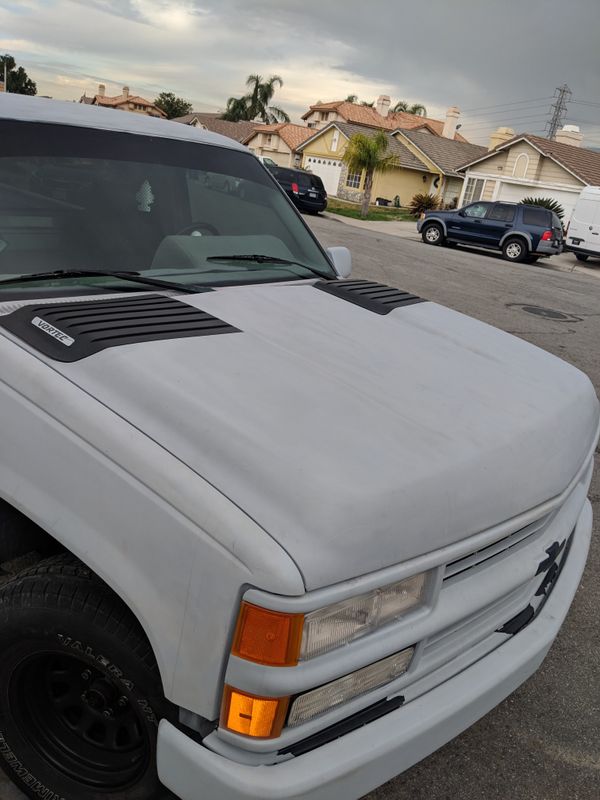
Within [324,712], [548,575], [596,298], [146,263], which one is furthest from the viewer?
[596,298]

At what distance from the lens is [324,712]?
160cm

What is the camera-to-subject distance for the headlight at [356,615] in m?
1.51

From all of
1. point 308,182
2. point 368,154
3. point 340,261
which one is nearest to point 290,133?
point 368,154

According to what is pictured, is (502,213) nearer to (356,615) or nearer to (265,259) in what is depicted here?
(265,259)

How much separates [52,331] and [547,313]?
11.2m

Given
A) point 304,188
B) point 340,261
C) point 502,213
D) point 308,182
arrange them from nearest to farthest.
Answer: point 340,261
point 502,213
point 304,188
point 308,182

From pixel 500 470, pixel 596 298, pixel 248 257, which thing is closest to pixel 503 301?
pixel 596 298

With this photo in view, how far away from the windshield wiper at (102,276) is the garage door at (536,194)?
34.7 metres

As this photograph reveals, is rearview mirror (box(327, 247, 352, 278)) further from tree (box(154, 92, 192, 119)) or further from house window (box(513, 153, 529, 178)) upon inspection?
tree (box(154, 92, 192, 119))

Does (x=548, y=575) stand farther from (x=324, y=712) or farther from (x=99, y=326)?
(x=99, y=326)

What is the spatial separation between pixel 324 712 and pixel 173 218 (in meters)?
2.15

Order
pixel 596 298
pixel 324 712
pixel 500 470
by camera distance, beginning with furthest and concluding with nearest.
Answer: pixel 596 298 < pixel 500 470 < pixel 324 712

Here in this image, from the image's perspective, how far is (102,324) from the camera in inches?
82.8

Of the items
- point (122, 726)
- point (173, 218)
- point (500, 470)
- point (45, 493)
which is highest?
point (173, 218)
